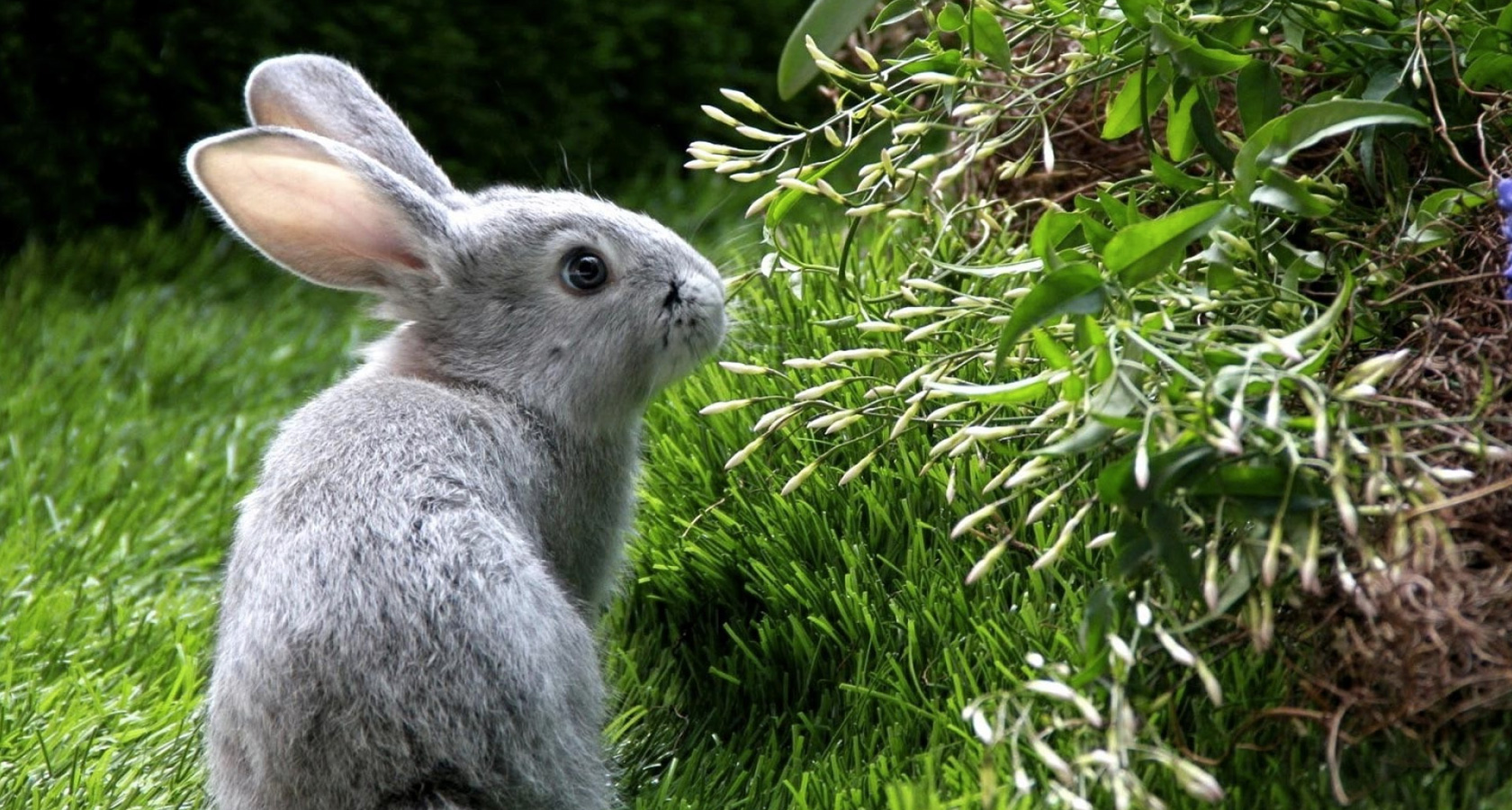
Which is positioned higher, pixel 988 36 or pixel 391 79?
pixel 988 36

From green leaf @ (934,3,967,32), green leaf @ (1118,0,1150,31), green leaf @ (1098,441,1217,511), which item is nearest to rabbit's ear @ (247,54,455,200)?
green leaf @ (934,3,967,32)

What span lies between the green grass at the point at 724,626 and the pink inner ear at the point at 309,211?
72 cm

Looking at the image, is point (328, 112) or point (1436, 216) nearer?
point (1436, 216)

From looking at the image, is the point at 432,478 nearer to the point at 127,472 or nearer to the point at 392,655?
the point at 392,655

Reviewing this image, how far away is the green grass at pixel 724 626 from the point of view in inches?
90.4

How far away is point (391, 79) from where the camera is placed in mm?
5734

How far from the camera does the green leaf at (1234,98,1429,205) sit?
2283mm

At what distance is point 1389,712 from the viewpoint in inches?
80.1

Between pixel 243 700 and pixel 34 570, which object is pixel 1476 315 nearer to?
pixel 243 700

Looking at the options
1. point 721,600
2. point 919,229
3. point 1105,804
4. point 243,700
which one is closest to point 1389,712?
point 1105,804

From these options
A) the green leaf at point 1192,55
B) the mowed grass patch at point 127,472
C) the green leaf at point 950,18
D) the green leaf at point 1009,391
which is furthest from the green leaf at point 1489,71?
the mowed grass patch at point 127,472

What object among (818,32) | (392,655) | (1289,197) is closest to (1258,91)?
(1289,197)

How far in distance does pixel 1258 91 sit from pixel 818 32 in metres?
1.04

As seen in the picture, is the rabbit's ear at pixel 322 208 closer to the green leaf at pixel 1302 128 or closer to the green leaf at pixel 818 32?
the green leaf at pixel 818 32
